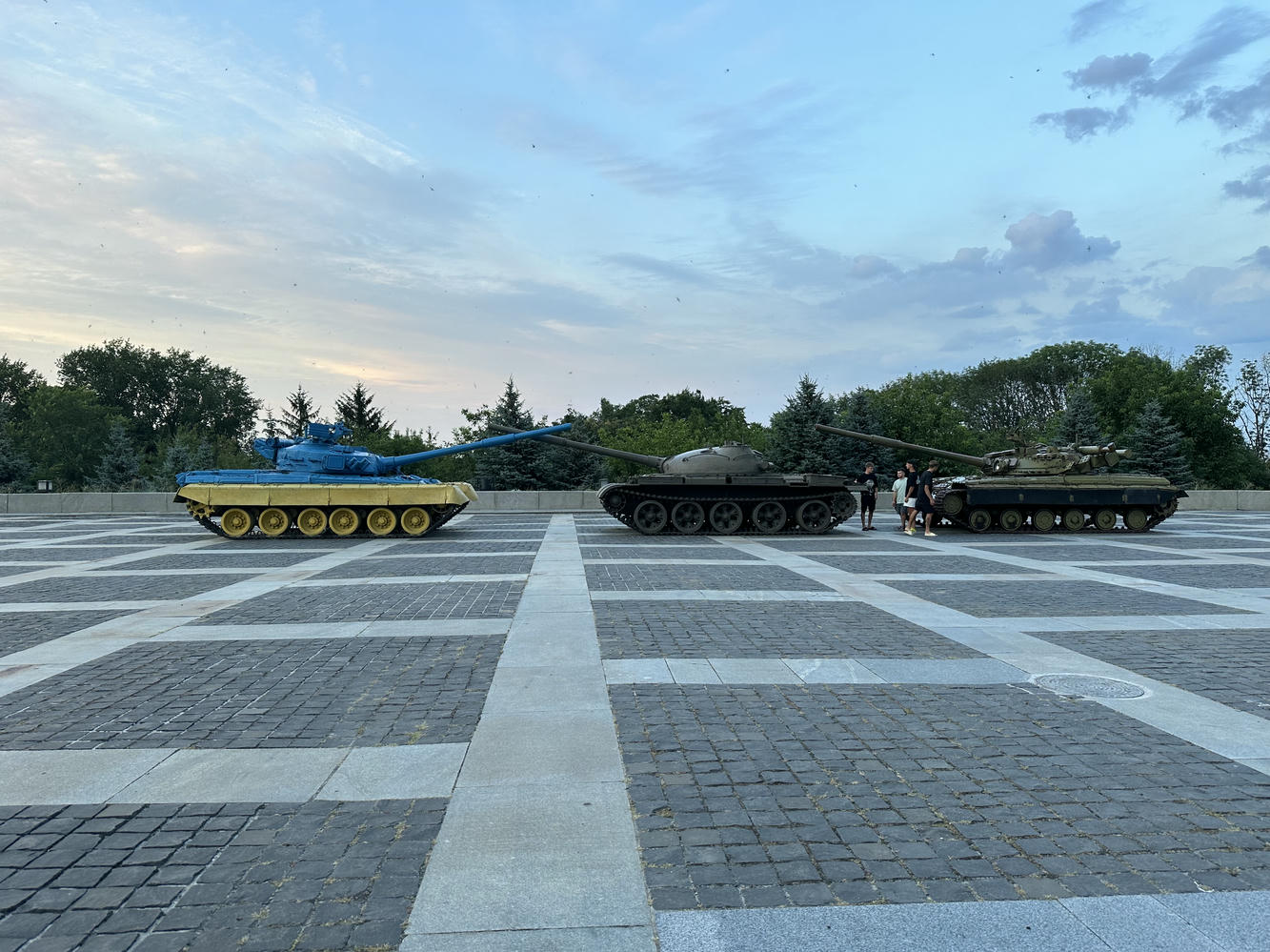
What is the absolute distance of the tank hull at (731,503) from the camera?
18031 millimetres

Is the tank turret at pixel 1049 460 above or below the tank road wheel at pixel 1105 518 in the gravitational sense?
above

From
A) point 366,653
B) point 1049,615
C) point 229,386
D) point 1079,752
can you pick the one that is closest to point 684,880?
point 1079,752

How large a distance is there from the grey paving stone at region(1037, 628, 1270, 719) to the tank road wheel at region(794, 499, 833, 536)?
11.0 metres

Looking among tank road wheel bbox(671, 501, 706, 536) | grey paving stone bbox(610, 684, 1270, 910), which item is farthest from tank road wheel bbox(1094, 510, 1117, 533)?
grey paving stone bbox(610, 684, 1270, 910)

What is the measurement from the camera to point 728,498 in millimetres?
18297

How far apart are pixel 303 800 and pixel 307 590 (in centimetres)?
646

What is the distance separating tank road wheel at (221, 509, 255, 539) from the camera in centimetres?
1739

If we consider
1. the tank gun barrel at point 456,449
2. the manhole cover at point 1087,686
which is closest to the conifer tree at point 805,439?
the tank gun barrel at point 456,449

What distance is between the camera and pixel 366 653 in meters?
6.41

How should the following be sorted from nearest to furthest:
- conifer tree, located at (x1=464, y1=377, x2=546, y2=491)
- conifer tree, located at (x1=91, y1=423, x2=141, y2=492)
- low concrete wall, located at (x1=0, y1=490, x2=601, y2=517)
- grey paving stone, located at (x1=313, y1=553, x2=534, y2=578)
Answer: grey paving stone, located at (x1=313, y1=553, x2=534, y2=578) < low concrete wall, located at (x1=0, y1=490, x2=601, y2=517) < conifer tree, located at (x1=464, y1=377, x2=546, y2=491) < conifer tree, located at (x1=91, y1=423, x2=141, y2=492)

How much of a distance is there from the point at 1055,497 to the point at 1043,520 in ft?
2.19

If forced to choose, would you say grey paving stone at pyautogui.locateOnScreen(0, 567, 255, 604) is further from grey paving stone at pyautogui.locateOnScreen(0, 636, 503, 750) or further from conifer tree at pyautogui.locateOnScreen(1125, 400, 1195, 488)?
conifer tree at pyautogui.locateOnScreen(1125, 400, 1195, 488)

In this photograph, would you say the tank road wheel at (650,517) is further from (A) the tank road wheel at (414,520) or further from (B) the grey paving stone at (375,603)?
(B) the grey paving stone at (375,603)

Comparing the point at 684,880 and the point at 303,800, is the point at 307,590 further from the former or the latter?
the point at 684,880
